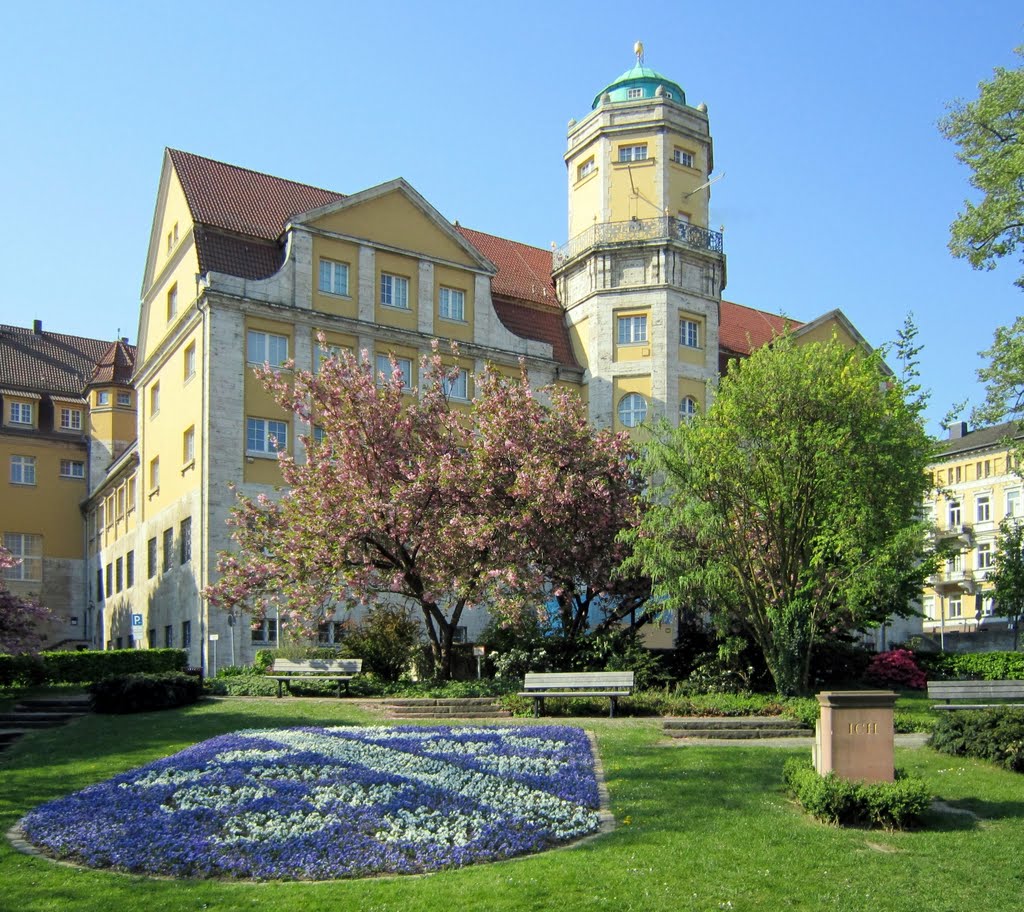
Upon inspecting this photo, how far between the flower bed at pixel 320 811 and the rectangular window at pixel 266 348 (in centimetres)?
2268

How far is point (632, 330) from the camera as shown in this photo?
43.3 metres

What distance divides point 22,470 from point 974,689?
1990 inches

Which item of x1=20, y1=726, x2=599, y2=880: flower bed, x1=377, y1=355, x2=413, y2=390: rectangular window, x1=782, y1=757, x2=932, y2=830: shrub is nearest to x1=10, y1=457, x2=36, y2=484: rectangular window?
x1=377, y1=355, x2=413, y2=390: rectangular window

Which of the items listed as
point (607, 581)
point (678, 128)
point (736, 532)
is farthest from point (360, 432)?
point (678, 128)

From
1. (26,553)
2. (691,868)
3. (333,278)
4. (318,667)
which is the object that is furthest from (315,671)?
(26,553)

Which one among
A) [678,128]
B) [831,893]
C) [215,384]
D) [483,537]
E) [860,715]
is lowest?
[831,893]

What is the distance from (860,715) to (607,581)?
15.4 metres

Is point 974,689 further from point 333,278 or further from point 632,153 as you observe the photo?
point 632,153

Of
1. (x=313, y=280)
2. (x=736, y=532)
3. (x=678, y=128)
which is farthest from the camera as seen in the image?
(x=678, y=128)

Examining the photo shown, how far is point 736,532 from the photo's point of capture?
2455 cm

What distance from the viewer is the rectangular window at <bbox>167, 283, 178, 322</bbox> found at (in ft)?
133

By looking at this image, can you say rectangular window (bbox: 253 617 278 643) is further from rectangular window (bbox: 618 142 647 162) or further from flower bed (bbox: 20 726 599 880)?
rectangular window (bbox: 618 142 647 162)

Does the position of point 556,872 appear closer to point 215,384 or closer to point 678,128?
point 215,384

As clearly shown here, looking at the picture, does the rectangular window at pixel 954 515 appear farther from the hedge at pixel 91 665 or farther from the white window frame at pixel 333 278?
the hedge at pixel 91 665
